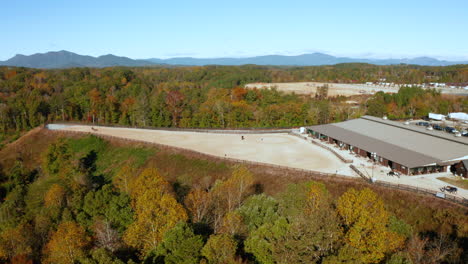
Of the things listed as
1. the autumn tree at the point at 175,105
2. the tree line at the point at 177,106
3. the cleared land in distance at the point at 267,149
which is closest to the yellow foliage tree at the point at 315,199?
the cleared land in distance at the point at 267,149

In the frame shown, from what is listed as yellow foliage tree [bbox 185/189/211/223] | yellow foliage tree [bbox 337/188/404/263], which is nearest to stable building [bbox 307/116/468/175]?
yellow foliage tree [bbox 337/188/404/263]

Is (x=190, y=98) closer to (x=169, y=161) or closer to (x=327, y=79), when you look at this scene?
(x=169, y=161)

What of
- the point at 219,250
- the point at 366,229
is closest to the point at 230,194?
the point at 219,250

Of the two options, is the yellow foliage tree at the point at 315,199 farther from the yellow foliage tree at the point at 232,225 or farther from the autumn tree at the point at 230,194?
the autumn tree at the point at 230,194

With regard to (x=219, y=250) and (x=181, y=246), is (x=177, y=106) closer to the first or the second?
(x=181, y=246)

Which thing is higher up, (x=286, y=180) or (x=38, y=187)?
(x=286, y=180)

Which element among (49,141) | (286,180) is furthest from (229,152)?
(49,141)

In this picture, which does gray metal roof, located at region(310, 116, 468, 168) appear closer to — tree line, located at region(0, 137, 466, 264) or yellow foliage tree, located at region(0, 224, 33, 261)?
tree line, located at region(0, 137, 466, 264)
